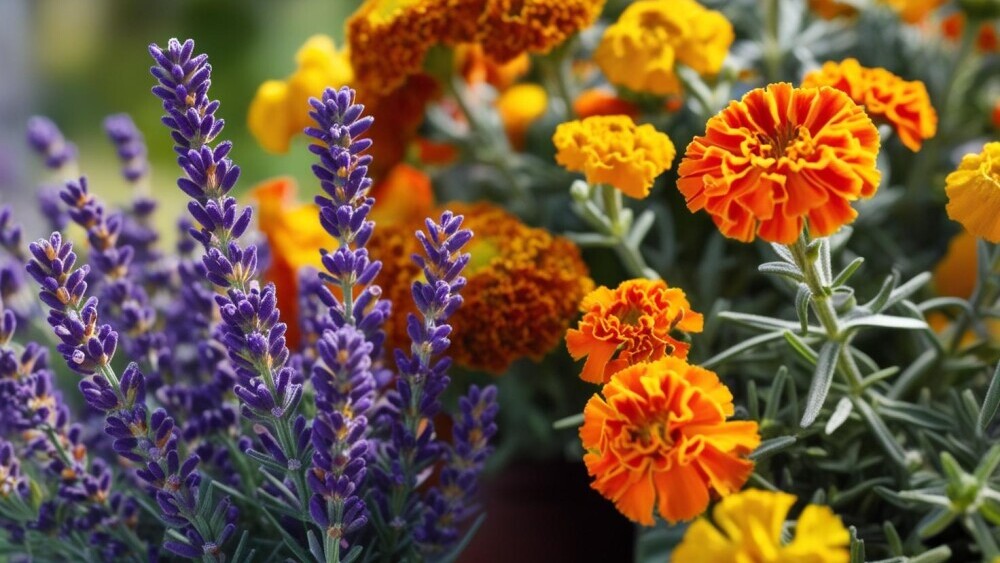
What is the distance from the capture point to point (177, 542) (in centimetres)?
40

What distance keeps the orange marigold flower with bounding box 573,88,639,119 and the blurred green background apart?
6.69ft

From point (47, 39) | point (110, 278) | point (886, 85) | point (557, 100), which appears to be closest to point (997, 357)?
point (886, 85)

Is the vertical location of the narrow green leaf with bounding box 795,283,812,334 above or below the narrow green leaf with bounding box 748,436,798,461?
above

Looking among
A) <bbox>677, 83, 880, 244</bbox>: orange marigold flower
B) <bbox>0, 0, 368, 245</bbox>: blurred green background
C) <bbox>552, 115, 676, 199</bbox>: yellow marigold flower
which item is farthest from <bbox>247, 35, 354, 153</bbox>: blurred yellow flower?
<bbox>0, 0, 368, 245</bbox>: blurred green background

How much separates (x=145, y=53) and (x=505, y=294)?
2.78 metres

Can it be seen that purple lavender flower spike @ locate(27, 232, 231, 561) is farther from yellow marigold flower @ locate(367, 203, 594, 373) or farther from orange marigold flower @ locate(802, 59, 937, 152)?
orange marigold flower @ locate(802, 59, 937, 152)

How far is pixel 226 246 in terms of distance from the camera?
1.22 feet

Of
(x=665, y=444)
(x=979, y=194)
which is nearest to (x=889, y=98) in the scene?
(x=979, y=194)

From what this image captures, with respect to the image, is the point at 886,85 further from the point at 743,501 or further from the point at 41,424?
the point at 41,424

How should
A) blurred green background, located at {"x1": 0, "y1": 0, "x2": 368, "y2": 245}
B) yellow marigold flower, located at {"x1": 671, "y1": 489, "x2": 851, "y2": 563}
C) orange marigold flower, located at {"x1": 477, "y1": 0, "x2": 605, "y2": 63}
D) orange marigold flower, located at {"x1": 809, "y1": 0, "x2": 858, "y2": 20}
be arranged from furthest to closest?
blurred green background, located at {"x1": 0, "y1": 0, "x2": 368, "y2": 245} → orange marigold flower, located at {"x1": 809, "y1": 0, "x2": 858, "y2": 20} → orange marigold flower, located at {"x1": 477, "y1": 0, "x2": 605, "y2": 63} → yellow marigold flower, located at {"x1": 671, "y1": 489, "x2": 851, "y2": 563}

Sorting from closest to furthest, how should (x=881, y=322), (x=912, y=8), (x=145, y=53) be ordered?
(x=881, y=322) → (x=912, y=8) → (x=145, y=53)

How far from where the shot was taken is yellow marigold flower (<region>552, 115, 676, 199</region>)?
0.43 m

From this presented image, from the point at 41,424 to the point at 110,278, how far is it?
0.09 m

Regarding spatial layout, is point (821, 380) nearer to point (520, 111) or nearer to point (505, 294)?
point (505, 294)
